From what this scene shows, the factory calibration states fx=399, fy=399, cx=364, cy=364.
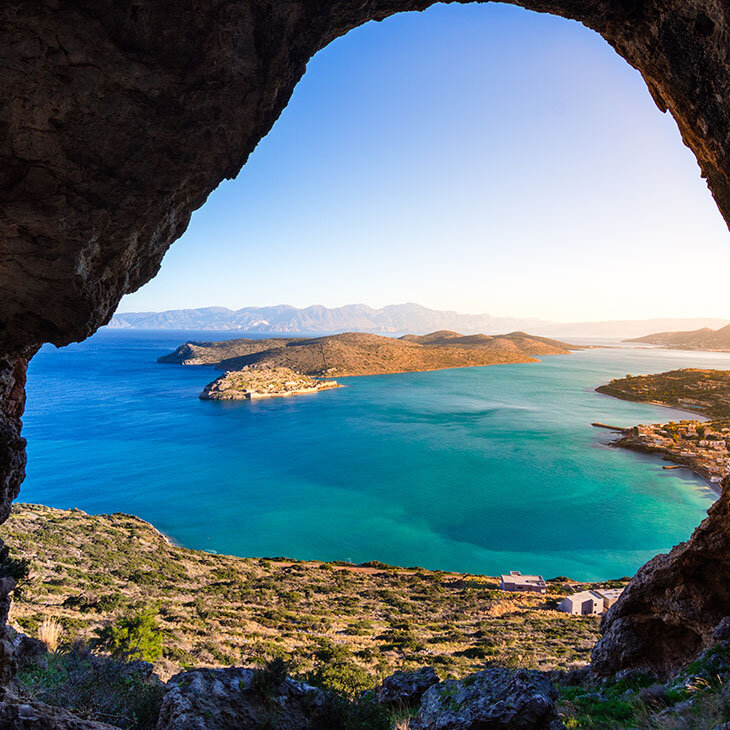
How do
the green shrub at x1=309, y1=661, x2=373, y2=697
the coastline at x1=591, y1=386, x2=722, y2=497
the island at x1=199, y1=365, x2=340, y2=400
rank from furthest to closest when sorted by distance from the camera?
the island at x1=199, y1=365, x2=340, y2=400 → the coastline at x1=591, y1=386, x2=722, y2=497 → the green shrub at x1=309, y1=661, x2=373, y2=697

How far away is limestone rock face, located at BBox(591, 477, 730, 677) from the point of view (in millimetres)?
6547

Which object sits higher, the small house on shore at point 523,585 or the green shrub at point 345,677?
the green shrub at point 345,677

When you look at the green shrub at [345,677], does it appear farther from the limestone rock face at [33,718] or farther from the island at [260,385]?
the island at [260,385]

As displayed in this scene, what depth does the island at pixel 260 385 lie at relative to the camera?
77625 millimetres

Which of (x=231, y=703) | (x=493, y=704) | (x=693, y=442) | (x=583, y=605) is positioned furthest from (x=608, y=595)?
(x=693, y=442)

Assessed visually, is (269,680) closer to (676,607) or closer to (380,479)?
(676,607)

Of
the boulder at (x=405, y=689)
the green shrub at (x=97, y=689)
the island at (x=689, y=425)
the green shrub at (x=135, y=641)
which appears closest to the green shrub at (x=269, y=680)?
the green shrub at (x=97, y=689)

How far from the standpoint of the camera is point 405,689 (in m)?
6.87

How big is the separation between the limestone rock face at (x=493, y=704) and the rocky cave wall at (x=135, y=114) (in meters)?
6.19

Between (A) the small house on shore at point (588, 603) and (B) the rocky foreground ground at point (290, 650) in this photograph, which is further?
(A) the small house on shore at point (588, 603)

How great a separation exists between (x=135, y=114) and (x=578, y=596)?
2157cm

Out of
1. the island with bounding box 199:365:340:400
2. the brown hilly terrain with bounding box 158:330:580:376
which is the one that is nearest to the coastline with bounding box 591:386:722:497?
the island with bounding box 199:365:340:400

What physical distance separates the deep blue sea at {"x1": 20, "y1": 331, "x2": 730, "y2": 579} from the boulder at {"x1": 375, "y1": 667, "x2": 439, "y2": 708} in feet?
58.8

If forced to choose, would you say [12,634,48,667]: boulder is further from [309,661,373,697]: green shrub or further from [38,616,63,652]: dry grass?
[309,661,373,697]: green shrub
